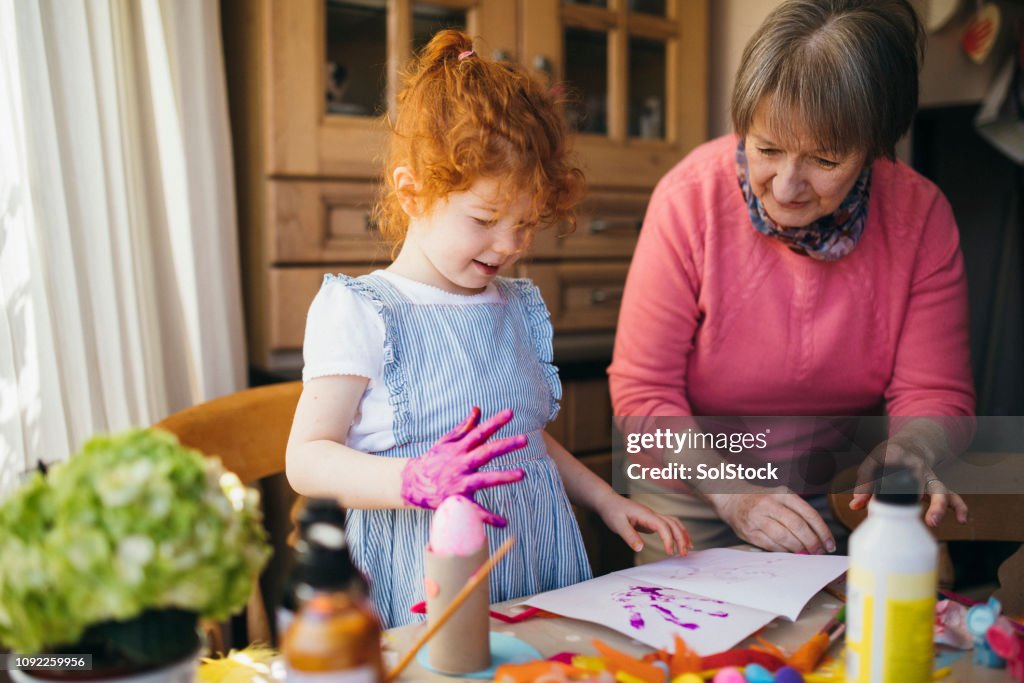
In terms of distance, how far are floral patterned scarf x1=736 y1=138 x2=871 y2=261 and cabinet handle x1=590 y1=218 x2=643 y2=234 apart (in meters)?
0.70

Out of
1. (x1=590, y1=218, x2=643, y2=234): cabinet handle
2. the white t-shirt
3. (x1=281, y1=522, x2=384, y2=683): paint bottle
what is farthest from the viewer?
(x1=590, y1=218, x2=643, y2=234): cabinet handle

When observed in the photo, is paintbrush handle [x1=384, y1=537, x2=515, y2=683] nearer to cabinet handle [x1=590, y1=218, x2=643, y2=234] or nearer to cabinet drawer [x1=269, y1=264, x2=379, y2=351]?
cabinet drawer [x1=269, y1=264, x2=379, y2=351]

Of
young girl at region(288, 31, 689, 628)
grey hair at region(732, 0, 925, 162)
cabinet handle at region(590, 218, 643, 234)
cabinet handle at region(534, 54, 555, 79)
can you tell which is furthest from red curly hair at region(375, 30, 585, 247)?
cabinet handle at region(590, 218, 643, 234)

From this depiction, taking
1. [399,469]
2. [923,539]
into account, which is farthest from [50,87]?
[923,539]

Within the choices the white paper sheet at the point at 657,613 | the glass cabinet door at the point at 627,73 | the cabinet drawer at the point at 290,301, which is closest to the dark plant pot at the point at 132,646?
the white paper sheet at the point at 657,613

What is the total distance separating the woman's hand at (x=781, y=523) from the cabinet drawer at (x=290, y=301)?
0.86 m

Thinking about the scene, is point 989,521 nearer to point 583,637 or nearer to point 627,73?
point 583,637

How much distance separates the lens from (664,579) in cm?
92

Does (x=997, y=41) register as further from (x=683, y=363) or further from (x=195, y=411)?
(x=195, y=411)

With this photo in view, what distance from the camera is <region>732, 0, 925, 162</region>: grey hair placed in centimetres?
110

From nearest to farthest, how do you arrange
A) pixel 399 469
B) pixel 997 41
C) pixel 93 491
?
1. pixel 93 491
2. pixel 399 469
3. pixel 997 41

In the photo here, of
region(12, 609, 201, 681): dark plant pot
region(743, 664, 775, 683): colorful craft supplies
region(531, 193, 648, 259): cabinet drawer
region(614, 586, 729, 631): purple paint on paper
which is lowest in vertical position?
region(614, 586, 729, 631): purple paint on paper

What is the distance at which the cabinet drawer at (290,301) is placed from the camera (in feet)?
5.32

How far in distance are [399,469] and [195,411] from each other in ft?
1.35
